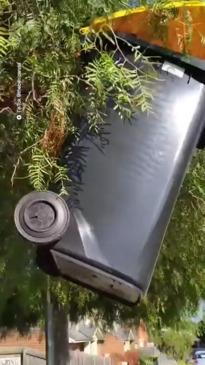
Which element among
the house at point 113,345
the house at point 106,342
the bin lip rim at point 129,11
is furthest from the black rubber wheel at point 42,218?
the house at point 113,345

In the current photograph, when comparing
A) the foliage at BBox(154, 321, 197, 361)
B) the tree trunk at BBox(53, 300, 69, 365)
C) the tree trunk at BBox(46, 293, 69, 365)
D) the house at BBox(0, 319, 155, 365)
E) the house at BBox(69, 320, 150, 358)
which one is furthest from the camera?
the house at BBox(0, 319, 155, 365)

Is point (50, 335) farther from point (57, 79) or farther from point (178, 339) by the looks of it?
point (178, 339)

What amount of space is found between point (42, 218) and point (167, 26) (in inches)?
47.2

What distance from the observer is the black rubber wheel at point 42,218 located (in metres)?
3.75

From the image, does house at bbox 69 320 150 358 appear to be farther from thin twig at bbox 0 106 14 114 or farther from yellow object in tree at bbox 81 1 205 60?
yellow object in tree at bbox 81 1 205 60

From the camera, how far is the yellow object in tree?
3945 mm

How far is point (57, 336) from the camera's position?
1077 centimetres

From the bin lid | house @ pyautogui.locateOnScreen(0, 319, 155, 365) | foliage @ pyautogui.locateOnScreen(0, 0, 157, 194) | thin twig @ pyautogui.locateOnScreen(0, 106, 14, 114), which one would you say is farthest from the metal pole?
house @ pyautogui.locateOnScreen(0, 319, 155, 365)

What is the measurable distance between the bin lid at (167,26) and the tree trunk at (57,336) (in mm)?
6561

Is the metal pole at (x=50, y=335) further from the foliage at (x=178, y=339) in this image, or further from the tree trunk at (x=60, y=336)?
the foliage at (x=178, y=339)

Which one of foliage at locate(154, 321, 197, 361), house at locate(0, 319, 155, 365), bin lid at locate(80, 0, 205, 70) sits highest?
bin lid at locate(80, 0, 205, 70)

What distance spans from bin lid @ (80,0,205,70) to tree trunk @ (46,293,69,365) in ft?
21.5

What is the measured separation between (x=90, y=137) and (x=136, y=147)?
0.26 meters

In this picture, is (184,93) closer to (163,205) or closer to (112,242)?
(163,205)
